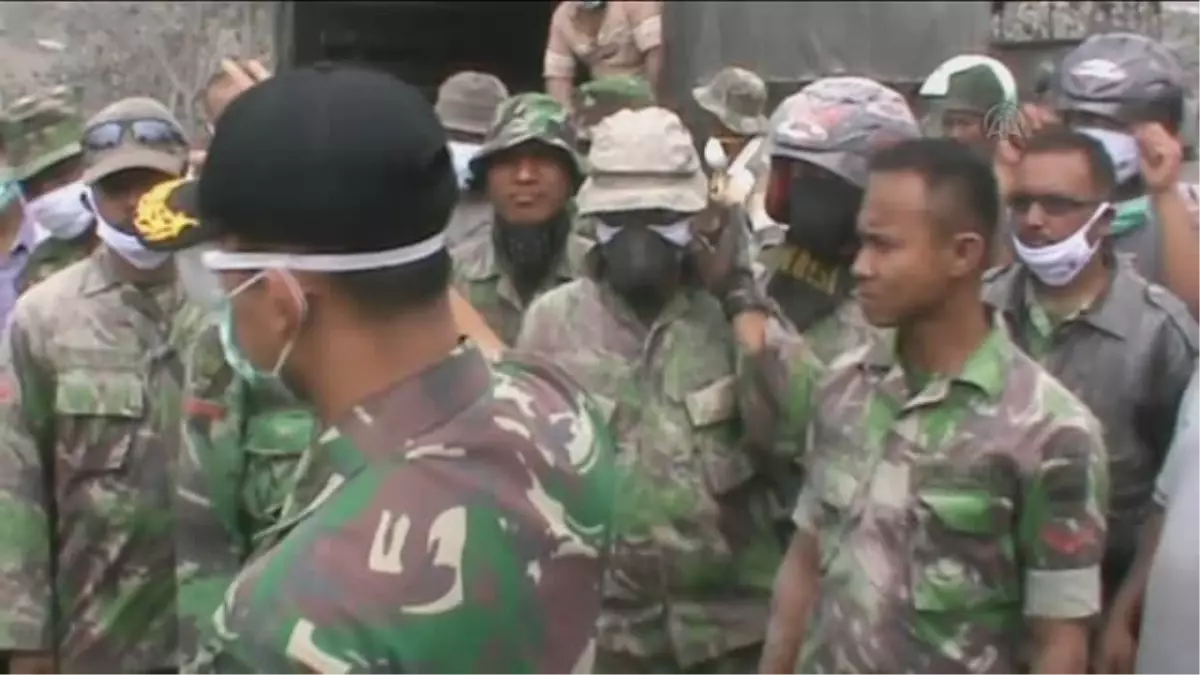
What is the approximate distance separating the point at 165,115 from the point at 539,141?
951 millimetres

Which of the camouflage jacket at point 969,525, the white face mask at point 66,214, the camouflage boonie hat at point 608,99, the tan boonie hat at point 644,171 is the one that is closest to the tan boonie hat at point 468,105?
the camouflage boonie hat at point 608,99

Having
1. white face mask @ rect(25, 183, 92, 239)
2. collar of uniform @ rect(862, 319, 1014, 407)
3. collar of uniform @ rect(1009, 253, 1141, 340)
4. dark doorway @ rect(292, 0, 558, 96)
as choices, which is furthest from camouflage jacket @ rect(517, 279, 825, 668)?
dark doorway @ rect(292, 0, 558, 96)

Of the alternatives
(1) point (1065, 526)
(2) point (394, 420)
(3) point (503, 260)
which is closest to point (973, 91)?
(3) point (503, 260)

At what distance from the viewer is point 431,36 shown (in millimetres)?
11008

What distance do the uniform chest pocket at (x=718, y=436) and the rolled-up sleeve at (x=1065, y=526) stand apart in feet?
3.25

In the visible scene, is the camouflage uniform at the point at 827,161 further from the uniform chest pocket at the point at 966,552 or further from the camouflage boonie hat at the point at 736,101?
the camouflage boonie hat at the point at 736,101

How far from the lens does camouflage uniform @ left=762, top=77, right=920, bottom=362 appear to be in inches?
171

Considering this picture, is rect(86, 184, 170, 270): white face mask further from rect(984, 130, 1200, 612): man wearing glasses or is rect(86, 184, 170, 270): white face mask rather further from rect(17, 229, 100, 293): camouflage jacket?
rect(984, 130, 1200, 612): man wearing glasses

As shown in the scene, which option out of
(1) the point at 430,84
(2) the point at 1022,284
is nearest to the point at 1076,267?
(2) the point at 1022,284

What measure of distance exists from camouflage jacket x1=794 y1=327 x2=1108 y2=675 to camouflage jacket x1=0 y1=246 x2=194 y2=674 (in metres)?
1.59

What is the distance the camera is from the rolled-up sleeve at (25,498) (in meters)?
4.36

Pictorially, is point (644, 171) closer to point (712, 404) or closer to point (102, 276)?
point (712, 404)

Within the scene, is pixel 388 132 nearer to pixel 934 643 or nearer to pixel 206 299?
pixel 934 643

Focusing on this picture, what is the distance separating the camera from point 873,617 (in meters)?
3.59
